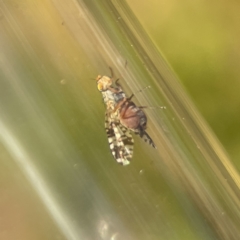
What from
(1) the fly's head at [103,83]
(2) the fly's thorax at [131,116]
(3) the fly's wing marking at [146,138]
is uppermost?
(1) the fly's head at [103,83]

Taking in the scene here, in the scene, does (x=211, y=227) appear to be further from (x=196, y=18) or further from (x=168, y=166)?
(x=196, y=18)

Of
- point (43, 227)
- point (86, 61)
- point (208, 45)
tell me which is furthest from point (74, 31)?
point (43, 227)

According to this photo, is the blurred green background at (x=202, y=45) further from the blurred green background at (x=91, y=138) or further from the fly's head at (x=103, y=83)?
the fly's head at (x=103, y=83)

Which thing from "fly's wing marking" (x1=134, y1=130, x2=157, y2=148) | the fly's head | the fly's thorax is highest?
the fly's head

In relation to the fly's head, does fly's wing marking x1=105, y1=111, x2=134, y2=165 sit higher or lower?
lower

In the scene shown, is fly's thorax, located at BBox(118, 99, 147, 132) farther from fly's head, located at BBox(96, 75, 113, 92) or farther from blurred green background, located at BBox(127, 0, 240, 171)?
blurred green background, located at BBox(127, 0, 240, 171)

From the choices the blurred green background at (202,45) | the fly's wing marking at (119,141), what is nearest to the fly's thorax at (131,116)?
the fly's wing marking at (119,141)

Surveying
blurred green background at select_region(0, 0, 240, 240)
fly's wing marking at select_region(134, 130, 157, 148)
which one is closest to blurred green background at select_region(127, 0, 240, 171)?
blurred green background at select_region(0, 0, 240, 240)
